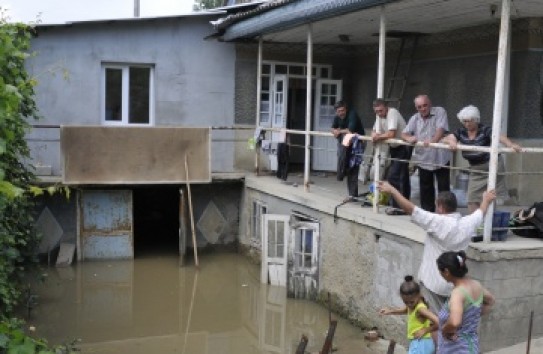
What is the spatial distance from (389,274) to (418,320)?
3056mm

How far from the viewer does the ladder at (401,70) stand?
38.3 ft

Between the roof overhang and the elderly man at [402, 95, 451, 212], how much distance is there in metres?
1.45

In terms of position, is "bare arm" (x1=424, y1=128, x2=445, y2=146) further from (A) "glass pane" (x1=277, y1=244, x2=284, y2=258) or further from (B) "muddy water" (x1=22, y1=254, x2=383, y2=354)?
(A) "glass pane" (x1=277, y1=244, x2=284, y2=258)

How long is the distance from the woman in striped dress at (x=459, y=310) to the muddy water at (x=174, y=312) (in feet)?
10.6

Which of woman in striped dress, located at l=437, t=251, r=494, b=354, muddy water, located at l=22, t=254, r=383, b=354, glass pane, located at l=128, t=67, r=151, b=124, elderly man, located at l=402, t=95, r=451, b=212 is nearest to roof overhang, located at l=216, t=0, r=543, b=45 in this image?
elderly man, located at l=402, t=95, r=451, b=212

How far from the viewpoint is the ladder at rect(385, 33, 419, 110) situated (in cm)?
1169

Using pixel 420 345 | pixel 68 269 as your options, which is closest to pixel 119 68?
pixel 68 269

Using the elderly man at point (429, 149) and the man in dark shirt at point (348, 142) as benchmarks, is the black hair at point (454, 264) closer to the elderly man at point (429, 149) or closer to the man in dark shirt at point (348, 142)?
the elderly man at point (429, 149)

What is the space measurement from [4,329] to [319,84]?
12.2 metres

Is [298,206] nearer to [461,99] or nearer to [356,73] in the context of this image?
[461,99]

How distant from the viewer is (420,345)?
4.62 m

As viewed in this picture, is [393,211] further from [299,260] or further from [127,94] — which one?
[127,94]

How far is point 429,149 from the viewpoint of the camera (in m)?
7.57

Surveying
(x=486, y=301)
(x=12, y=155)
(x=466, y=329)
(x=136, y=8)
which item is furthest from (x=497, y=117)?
(x=136, y=8)
